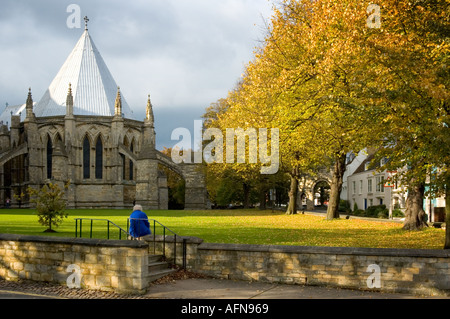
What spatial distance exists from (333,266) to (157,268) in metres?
4.44

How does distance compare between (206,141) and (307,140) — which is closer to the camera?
(307,140)

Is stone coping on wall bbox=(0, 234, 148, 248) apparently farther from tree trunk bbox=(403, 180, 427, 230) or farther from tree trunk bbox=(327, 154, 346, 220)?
tree trunk bbox=(327, 154, 346, 220)

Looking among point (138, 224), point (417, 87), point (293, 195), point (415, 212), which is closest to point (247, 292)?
point (138, 224)

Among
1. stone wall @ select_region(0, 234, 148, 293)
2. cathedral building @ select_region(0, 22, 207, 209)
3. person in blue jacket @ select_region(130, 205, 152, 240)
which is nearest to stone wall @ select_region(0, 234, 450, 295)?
stone wall @ select_region(0, 234, 148, 293)

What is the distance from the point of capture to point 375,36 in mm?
15602

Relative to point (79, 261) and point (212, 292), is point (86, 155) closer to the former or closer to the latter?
point (79, 261)

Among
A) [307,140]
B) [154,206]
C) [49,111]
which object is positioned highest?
[49,111]

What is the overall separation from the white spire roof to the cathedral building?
115mm

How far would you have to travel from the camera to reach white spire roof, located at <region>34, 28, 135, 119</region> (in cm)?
5588

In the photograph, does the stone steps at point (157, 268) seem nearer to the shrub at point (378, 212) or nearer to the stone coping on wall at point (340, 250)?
the stone coping on wall at point (340, 250)

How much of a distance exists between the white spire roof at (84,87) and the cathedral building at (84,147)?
0.38 ft
